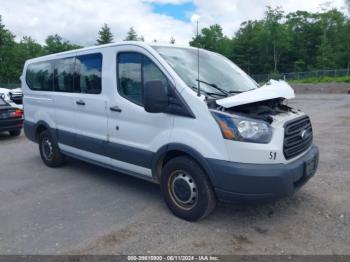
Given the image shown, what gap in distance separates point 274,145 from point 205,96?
889mm

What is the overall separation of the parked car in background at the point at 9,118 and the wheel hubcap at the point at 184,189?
7380 mm

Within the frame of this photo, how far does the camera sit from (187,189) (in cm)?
373

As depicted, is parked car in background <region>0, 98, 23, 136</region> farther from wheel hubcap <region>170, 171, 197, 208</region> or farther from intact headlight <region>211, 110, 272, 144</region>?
intact headlight <region>211, 110, 272, 144</region>

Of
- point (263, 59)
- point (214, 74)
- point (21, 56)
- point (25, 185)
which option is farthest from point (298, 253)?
point (263, 59)

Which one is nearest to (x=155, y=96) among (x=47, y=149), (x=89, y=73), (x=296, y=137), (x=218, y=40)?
(x=296, y=137)

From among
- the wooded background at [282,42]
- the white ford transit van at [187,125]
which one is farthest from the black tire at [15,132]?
the wooded background at [282,42]

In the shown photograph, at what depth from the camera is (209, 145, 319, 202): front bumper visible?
3.26 m

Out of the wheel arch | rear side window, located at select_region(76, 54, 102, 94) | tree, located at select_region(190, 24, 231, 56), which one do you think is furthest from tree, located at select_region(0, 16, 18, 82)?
the wheel arch

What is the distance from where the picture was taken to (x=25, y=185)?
5.26m

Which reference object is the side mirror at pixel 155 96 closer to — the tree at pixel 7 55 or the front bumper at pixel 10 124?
the front bumper at pixel 10 124

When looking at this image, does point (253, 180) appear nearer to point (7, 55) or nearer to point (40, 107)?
point (40, 107)

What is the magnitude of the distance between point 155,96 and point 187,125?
48 cm

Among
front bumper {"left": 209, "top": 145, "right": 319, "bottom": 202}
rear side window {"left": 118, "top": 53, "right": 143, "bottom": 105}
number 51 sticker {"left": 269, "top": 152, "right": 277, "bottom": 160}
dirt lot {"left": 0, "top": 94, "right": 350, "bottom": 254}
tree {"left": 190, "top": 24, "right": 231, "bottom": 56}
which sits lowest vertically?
dirt lot {"left": 0, "top": 94, "right": 350, "bottom": 254}

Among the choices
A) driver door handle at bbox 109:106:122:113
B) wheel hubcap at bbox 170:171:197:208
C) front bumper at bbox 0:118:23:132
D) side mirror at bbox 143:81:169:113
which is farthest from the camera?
front bumper at bbox 0:118:23:132
